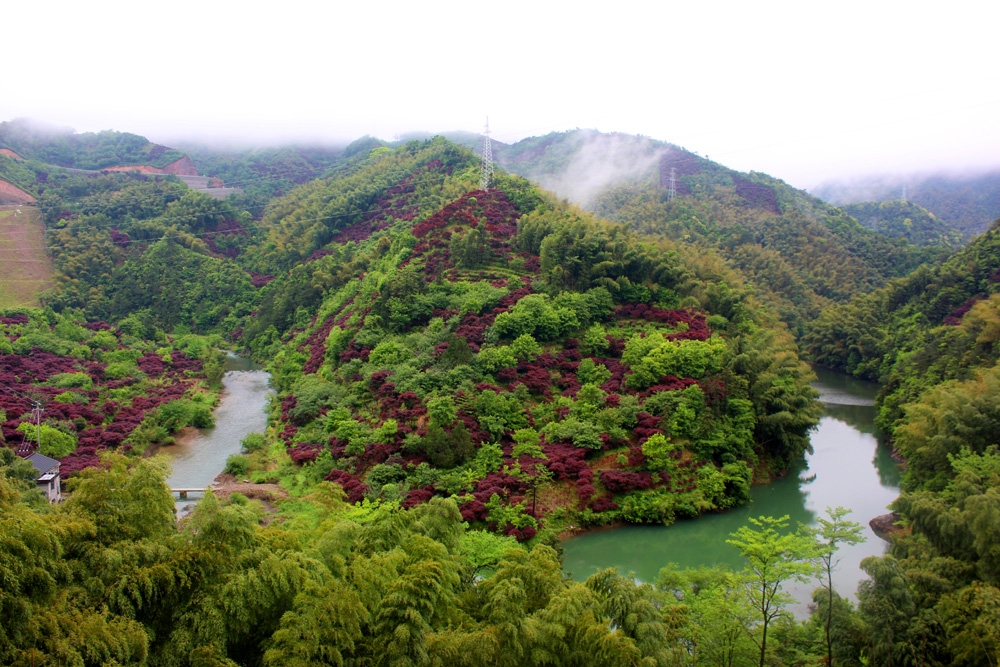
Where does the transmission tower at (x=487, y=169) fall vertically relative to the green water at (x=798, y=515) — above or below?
above

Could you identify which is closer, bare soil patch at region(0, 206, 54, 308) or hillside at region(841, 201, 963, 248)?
bare soil patch at region(0, 206, 54, 308)

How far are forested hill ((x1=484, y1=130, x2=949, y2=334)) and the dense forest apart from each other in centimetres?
54

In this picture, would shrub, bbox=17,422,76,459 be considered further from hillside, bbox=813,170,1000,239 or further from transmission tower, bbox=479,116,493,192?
hillside, bbox=813,170,1000,239

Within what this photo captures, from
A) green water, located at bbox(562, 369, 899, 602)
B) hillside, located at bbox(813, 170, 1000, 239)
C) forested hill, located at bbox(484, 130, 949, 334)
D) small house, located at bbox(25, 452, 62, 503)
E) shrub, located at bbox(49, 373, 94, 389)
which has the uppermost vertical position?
hillside, located at bbox(813, 170, 1000, 239)

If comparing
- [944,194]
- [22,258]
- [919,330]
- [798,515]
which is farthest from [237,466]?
[944,194]

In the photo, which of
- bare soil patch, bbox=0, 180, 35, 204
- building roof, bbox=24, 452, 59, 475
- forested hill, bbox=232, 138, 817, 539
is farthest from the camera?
bare soil patch, bbox=0, 180, 35, 204

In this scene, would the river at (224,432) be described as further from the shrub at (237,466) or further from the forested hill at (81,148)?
the forested hill at (81,148)

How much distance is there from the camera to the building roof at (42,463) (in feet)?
62.3

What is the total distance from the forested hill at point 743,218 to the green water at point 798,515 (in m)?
21.6

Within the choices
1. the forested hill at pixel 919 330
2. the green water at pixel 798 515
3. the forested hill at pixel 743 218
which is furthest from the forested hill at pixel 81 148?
the green water at pixel 798 515

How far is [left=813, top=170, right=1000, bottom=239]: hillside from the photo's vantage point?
96.9 meters

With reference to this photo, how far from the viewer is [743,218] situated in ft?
218

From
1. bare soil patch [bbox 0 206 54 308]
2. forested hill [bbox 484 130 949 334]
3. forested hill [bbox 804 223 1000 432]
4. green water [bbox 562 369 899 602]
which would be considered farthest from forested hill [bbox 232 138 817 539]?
forested hill [bbox 484 130 949 334]

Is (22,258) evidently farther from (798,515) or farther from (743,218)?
(743,218)
